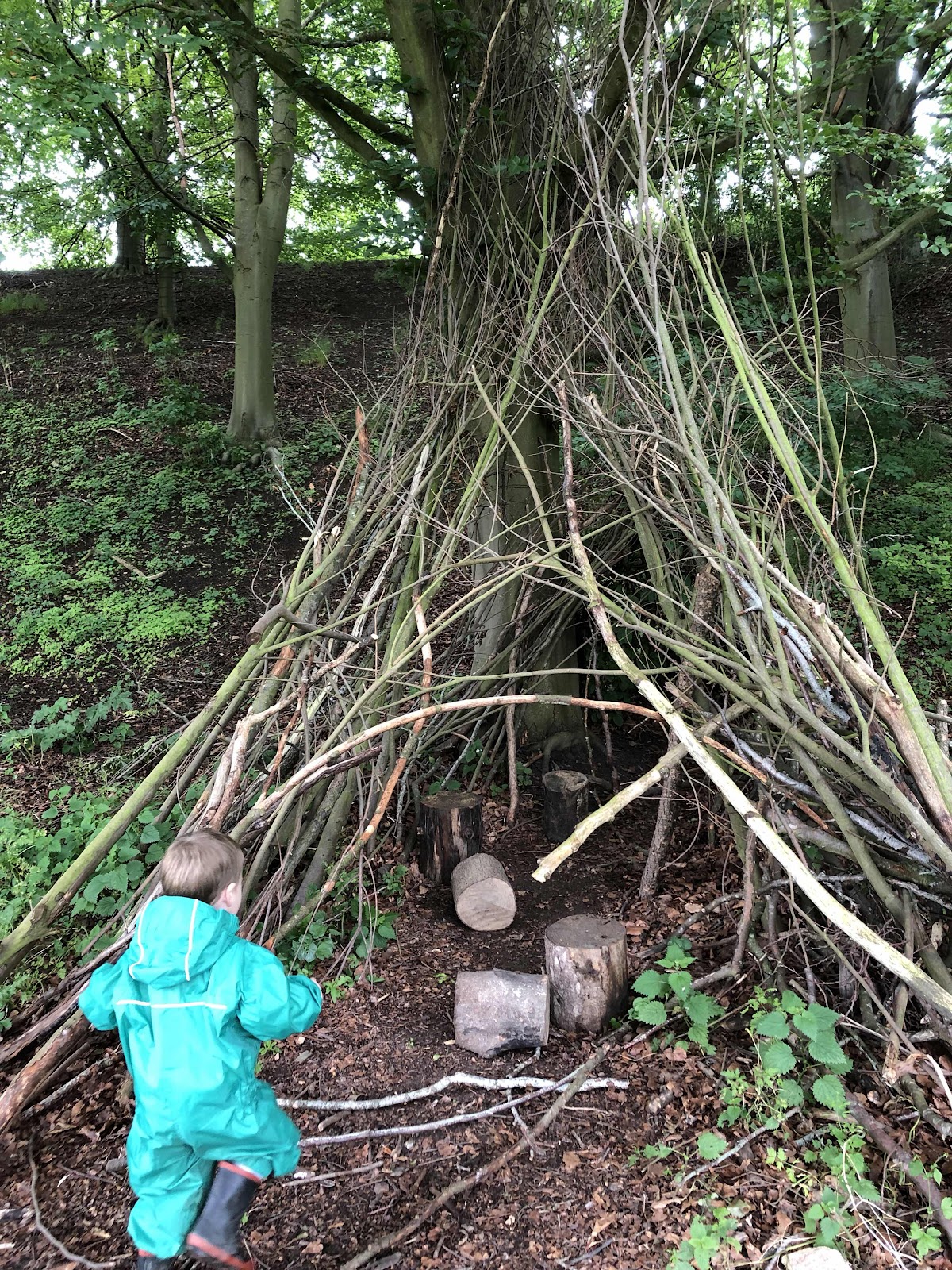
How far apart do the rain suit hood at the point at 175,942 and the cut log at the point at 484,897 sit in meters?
1.58

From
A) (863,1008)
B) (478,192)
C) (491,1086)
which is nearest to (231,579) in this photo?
(478,192)

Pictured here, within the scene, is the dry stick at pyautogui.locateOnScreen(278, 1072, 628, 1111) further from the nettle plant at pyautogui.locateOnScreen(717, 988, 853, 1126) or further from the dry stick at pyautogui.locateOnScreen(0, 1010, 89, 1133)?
the dry stick at pyautogui.locateOnScreen(0, 1010, 89, 1133)

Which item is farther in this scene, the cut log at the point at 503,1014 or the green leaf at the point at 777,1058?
the cut log at the point at 503,1014

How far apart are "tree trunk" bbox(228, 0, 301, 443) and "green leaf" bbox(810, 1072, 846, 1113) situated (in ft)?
22.5

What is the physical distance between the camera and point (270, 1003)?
1686mm

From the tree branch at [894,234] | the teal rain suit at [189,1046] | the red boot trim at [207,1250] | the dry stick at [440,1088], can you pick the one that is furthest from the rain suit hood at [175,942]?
the tree branch at [894,234]

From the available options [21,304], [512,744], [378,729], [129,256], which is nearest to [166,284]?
[21,304]

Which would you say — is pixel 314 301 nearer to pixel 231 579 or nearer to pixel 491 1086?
pixel 231 579

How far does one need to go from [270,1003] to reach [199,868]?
0.33 m

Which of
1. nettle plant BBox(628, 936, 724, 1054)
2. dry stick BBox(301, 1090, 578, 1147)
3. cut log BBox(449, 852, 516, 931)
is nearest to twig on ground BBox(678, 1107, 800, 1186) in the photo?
nettle plant BBox(628, 936, 724, 1054)

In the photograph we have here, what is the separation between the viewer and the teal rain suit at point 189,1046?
1639mm

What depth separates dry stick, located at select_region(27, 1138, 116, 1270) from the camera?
1.93 m

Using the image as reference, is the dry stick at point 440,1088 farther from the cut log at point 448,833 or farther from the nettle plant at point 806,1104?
the cut log at point 448,833

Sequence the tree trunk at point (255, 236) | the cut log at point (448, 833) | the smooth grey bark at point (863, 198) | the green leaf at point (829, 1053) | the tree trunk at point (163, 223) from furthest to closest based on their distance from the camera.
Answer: the tree trunk at point (163, 223) → the tree trunk at point (255, 236) → the smooth grey bark at point (863, 198) → the cut log at point (448, 833) → the green leaf at point (829, 1053)
